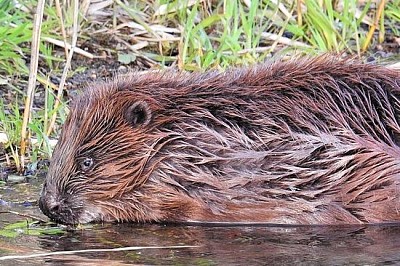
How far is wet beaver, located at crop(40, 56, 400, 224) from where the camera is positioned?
3738 mm

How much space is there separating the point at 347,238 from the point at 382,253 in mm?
255

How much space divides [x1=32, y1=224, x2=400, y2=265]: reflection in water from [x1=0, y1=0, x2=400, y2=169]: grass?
1649mm

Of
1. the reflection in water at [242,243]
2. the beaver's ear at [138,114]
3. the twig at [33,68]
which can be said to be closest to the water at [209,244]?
the reflection in water at [242,243]

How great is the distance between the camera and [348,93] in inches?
153

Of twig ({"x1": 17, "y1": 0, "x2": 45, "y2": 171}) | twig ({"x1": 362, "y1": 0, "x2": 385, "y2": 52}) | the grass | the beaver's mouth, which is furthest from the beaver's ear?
twig ({"x1": 362, "y1": 0, "x2": 385, "y2": 52})

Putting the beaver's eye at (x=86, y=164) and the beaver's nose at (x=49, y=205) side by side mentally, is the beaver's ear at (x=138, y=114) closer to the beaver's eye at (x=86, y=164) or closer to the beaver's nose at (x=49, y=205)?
the beaver's eye at (x=86, y=164)

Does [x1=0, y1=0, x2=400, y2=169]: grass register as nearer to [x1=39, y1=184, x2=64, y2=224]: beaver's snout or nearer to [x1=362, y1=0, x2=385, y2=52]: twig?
[x1=362, y1=0, x2=385, y2=52]: twig

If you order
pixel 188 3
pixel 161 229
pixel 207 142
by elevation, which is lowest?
pixel 161 229

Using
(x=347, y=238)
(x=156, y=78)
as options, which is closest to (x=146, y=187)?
(x=156, y=78)

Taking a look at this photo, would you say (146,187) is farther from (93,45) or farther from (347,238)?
(93,45)

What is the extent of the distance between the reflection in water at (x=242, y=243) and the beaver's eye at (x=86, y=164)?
0.79 ft

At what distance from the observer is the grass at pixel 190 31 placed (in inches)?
219

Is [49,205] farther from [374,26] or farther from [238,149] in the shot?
[374,26]

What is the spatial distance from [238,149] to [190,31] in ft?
6.39
